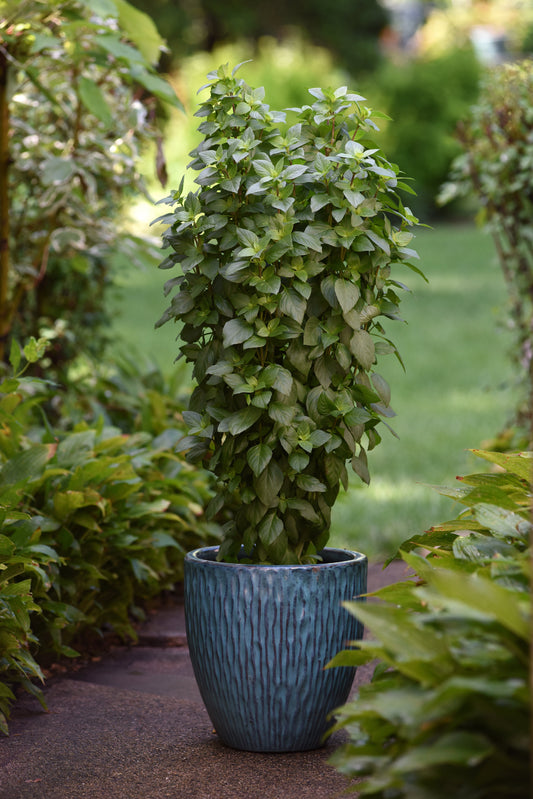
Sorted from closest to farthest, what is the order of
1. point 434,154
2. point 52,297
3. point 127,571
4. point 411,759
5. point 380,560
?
1. point 411,759
2. point 127,571
3. point 380,560
4. point 52,297
5. point 434,154

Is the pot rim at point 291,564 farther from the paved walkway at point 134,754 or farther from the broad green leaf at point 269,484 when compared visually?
the paved walkway at point 134,754

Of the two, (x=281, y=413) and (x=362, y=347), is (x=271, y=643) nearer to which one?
(x=281, y=413)

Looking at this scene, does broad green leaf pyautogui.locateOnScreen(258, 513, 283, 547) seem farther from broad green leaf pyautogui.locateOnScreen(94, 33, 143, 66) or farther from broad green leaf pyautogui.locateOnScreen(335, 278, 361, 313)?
broad green leaf pyautogui.locateOnScreen(94, 33, 143, 66)

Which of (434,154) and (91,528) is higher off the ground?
(434,154)

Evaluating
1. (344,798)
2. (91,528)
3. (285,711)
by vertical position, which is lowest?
(344,798)

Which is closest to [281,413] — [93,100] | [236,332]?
[236,332]

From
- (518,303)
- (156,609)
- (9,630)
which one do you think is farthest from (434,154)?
(9,630)

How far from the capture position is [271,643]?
2445 mm

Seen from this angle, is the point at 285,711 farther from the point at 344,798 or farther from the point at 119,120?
the point at 119,120

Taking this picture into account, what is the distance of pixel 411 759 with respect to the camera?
51.2 inches

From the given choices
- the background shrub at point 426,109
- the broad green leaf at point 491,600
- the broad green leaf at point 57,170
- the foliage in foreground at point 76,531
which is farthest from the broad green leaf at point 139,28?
the background shrub at point 426,109

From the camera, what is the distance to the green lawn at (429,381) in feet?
17.7

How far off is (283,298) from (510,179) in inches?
115

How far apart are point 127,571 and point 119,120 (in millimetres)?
2034
